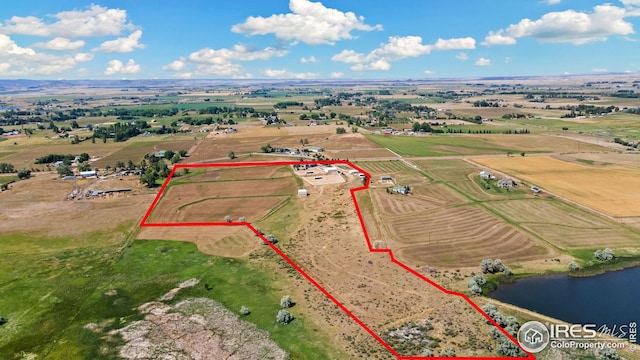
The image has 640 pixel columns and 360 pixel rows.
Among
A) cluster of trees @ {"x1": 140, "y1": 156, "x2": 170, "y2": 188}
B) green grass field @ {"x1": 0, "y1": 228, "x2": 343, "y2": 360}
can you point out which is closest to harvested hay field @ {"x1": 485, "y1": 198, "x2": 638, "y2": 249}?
green grass field @ {"x1": 0, "y1": 228, "x2": 343, "y2": 360}

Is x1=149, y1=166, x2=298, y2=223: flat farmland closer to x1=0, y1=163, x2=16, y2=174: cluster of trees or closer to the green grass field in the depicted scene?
the green grass field

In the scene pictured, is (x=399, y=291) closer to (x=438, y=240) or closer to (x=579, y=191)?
(x=438, y=240)

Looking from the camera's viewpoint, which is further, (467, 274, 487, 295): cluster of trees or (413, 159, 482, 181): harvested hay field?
(413, 159, 482, 181): harvested hay field

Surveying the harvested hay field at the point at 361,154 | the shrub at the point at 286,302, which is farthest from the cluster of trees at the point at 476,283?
the harvested hay field at the point at 361,154

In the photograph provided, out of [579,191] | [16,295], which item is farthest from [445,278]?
[16,295]

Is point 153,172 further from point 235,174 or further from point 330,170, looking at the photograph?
point 330,170

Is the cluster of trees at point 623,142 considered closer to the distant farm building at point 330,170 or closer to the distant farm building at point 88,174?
the distant farm building at point 330,170
